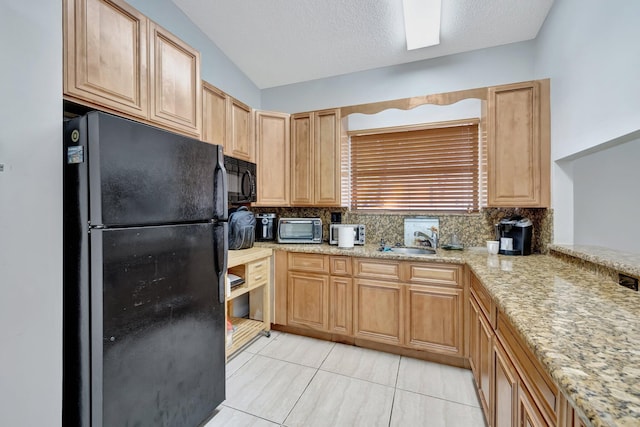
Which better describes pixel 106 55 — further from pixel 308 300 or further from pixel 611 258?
pixel 611 258

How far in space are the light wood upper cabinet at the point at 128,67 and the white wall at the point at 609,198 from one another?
2.81m

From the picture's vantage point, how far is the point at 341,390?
1787mm

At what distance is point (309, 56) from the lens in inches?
102

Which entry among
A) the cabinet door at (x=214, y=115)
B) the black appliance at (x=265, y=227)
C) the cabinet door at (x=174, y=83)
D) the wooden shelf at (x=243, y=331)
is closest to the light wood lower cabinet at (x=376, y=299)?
the wooden shelf at (x=243, y=331)

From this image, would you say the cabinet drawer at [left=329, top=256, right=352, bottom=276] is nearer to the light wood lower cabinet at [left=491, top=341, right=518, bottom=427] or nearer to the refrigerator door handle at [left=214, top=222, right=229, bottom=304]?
the refrigerator door handle at [left=214, top=222, right=229, bottom=304]

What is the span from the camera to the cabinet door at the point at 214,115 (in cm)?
208

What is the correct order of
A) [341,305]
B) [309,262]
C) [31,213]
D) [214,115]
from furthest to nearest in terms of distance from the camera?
1. [309,262]
2. [341,305]
3. [214,115]
4. [31,213]

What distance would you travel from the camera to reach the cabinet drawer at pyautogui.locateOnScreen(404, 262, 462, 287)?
202cm

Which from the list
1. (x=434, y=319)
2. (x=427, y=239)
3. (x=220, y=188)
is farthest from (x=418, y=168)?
(x=220, y=188)

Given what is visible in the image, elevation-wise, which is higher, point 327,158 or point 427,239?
point 327,158

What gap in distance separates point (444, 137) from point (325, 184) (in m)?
1.31

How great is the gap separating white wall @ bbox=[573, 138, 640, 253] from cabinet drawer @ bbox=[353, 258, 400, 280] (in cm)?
132

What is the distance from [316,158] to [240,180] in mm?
833

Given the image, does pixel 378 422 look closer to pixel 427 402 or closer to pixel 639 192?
pixel 427 402
